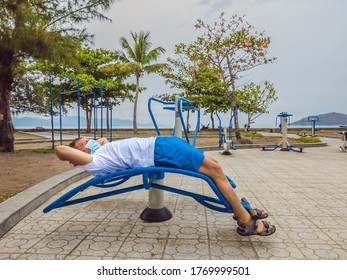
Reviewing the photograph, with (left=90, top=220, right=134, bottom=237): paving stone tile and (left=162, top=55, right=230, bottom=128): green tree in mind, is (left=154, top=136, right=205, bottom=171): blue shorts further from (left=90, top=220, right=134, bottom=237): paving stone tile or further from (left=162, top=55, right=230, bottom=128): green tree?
(left=162, top=55, right=230, bottom=128): green tree

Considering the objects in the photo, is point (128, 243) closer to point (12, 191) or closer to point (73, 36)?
point (12, 191)

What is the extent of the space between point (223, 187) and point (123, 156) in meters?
0.83

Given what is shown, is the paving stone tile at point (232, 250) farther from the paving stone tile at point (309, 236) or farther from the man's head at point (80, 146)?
the man's head at point (80, 146)

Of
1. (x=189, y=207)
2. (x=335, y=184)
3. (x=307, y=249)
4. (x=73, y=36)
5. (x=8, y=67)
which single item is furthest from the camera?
(x=73, y=36)

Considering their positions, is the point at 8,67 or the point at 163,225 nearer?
the point at 163,225

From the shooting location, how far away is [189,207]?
335 cm

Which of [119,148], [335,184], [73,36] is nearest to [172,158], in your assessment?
[119,148]

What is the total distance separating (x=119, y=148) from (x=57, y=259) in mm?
915

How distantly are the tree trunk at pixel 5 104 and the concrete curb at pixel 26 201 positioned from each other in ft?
16.6

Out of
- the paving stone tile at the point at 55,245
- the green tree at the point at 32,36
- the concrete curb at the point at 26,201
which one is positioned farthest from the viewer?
the green tree at the point at 32,36

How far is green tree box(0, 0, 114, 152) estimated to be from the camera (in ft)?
26.0

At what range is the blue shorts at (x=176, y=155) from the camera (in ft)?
7.77

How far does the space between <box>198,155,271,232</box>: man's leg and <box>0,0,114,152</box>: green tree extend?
728 centimetres

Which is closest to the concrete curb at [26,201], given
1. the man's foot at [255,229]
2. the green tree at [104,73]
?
the man's foot at [255,229]
